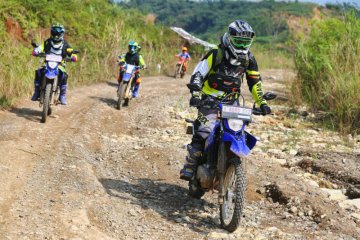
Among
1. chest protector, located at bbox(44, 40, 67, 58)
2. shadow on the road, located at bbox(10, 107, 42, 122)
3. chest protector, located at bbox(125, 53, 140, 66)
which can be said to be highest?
chest protector, located at bbox(44, 40, 67, 58)

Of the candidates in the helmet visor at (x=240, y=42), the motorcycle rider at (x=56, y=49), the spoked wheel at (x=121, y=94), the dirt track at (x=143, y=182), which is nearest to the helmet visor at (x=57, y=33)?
the motorcycle rider at (x=56, y=49)

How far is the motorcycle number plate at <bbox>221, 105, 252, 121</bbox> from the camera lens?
5277 millimetres

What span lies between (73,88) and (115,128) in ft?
16.6

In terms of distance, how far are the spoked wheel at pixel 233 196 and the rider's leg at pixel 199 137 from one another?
0.56 m

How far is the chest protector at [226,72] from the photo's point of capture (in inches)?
235

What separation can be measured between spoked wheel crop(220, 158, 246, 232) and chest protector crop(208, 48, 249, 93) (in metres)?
1.02

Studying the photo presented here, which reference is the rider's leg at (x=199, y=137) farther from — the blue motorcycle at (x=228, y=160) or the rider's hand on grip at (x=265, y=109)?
the rider's hand on grip at (x=265, y=109)

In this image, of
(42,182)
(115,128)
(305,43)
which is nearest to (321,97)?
(305,43)

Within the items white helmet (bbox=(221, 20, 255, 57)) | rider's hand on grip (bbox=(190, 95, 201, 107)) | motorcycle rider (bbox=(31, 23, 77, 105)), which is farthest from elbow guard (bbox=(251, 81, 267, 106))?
motorcycle rider (bbox=(31, 23, 77, 105))

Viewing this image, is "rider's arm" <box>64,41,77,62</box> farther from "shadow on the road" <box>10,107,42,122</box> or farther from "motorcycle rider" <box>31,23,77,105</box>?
"shadow on the road" <box>10,107,42,122</box>

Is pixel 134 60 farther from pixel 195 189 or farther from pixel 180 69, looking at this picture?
pixel 180 69

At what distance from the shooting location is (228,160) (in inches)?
217

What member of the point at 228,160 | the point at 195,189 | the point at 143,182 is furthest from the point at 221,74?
the point at 143,182

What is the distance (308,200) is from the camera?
20.9 feet
